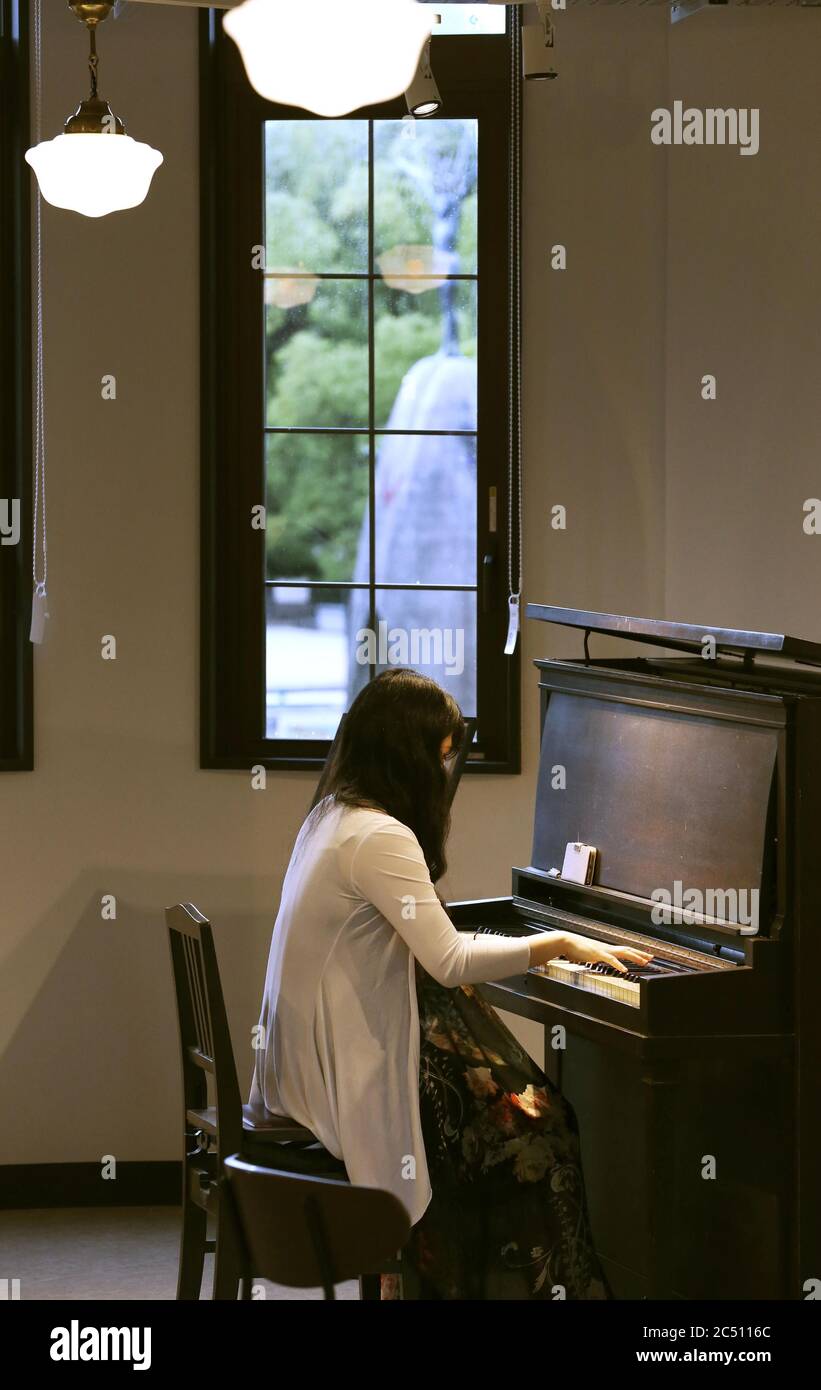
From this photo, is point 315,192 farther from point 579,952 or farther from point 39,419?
point 579,952

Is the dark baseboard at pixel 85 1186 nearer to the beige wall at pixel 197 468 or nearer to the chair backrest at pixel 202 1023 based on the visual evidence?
the beige wall at pixel 197 468

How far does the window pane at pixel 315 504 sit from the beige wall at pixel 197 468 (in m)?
0.24

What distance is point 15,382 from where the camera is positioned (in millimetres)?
4566

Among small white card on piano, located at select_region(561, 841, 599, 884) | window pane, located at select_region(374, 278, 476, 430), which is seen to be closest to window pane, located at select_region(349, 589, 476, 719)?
window pane, located at select_region(374, 278, 476, 430)

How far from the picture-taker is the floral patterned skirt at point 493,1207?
2.96 m

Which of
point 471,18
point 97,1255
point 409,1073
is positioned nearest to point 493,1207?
point 409,1073

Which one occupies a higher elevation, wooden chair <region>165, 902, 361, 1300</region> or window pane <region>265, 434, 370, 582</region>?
window pane <region>265, 434, 370, 582</region>

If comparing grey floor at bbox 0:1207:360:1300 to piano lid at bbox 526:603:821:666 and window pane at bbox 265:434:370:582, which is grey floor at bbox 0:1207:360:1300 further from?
window pane at bbox 265:434:370:582

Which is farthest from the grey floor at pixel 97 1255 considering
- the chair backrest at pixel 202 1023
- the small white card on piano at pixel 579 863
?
the small white card on piano at pixel 579 863

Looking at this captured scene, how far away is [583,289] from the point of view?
4656 millimetres

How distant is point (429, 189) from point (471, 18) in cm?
48

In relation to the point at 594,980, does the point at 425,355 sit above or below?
above

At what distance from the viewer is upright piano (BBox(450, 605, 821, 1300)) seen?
296cm

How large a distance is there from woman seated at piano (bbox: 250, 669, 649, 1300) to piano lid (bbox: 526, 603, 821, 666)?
55 cm
